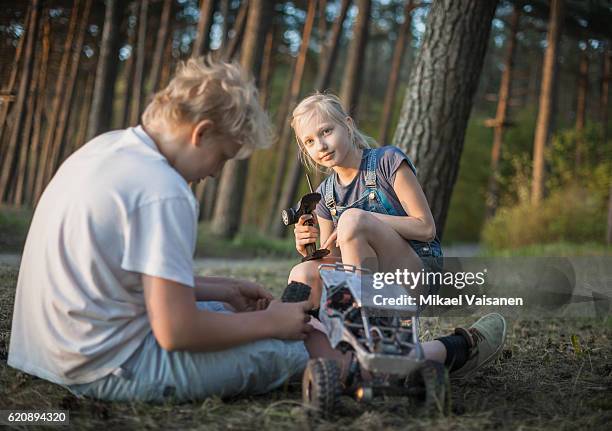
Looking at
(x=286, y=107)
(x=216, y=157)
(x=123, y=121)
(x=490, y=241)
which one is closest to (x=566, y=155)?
(x=490, y=241)

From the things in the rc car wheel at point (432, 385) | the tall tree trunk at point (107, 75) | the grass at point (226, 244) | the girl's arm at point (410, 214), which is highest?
the tall tree trunk at point (107, 75)

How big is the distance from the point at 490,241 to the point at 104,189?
11.2 meters

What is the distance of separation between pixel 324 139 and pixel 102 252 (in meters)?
1.46

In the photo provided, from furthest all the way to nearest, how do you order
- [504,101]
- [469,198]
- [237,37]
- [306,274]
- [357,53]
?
[469,198] < [504,101] < [237,37] < [357,53] < [306,274]

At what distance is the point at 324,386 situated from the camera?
2184 mm

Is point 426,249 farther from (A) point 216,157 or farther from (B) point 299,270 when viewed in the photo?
(A) point 216,157

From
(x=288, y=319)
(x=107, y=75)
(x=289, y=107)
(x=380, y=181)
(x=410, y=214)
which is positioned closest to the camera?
(x=288, y=319)

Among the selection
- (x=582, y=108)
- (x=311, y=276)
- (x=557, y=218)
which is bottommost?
(x=311, y=276)

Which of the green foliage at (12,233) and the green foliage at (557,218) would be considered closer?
the green foliage at (12,233)

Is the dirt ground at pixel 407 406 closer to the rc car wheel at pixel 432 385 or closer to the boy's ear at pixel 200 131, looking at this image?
the rc car wheel at pixel 432 385

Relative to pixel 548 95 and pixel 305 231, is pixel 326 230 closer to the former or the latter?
pixel 305 231

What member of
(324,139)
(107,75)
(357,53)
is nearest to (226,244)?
(107,75)

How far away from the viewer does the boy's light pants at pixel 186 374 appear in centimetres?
227

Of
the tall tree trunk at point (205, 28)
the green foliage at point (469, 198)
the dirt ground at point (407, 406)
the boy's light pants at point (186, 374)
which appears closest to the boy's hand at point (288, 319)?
the boy's light pants at point (186, 374)
